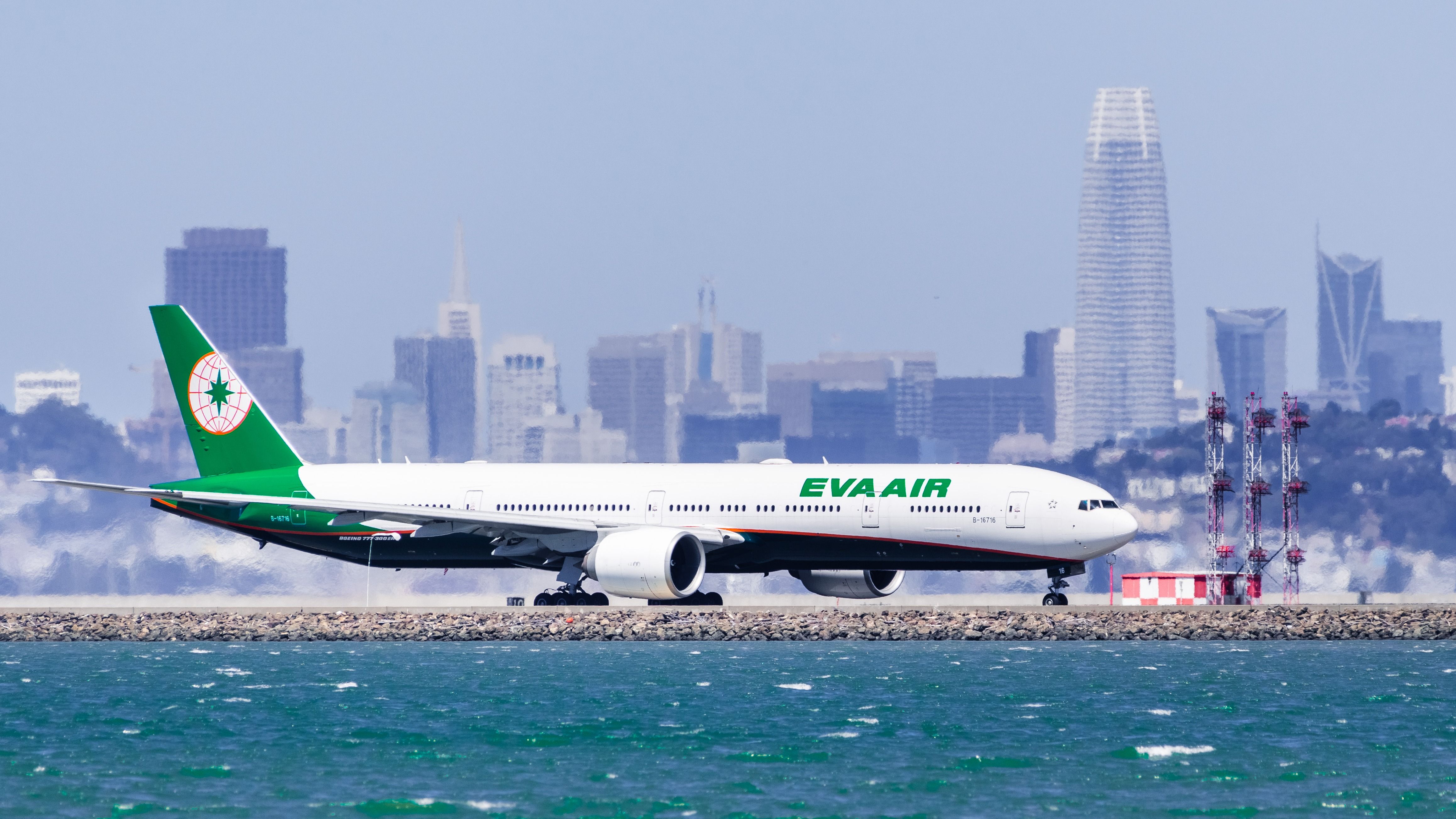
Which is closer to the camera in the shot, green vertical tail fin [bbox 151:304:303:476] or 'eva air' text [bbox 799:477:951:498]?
'eva air' text [bbox 799:477:951:498]

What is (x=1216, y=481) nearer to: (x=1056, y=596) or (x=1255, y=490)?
(x=1255, y=490)

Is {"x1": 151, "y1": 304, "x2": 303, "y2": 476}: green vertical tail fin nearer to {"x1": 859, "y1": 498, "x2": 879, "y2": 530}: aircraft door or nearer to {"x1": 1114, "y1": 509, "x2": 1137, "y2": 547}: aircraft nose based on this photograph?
{"x1": 859, "y1": 498, "x2": 879, "y2": 530}: aircraft door

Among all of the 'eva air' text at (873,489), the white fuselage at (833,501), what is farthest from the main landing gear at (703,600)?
the 'eva air' text at (873,489)

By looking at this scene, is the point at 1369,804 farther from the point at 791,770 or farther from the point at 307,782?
the point at 307,782

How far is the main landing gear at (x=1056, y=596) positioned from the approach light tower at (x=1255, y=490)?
13.1 metres

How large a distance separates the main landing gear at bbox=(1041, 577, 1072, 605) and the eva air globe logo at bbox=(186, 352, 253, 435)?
26210 mm

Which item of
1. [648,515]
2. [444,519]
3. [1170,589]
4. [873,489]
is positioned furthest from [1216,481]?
[444,519]

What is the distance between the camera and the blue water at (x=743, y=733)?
38719 millimetres

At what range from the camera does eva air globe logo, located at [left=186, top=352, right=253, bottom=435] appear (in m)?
76.8

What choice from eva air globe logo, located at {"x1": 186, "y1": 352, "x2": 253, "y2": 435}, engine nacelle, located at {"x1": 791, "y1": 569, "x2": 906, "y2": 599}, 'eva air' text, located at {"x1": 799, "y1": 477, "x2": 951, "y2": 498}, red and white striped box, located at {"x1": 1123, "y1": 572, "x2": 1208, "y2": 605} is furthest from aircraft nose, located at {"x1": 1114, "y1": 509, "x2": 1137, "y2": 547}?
eva air globe logo, located at {"x1": 186, "y1": 352, "x2": 253, "y2": 435}

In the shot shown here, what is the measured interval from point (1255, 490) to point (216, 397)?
36693 mm

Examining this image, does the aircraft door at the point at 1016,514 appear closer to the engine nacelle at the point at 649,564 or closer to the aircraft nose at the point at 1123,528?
the aircraft nose at the point at 1123,528

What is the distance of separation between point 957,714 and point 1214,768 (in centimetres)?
973

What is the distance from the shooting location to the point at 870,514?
67.0 metres
